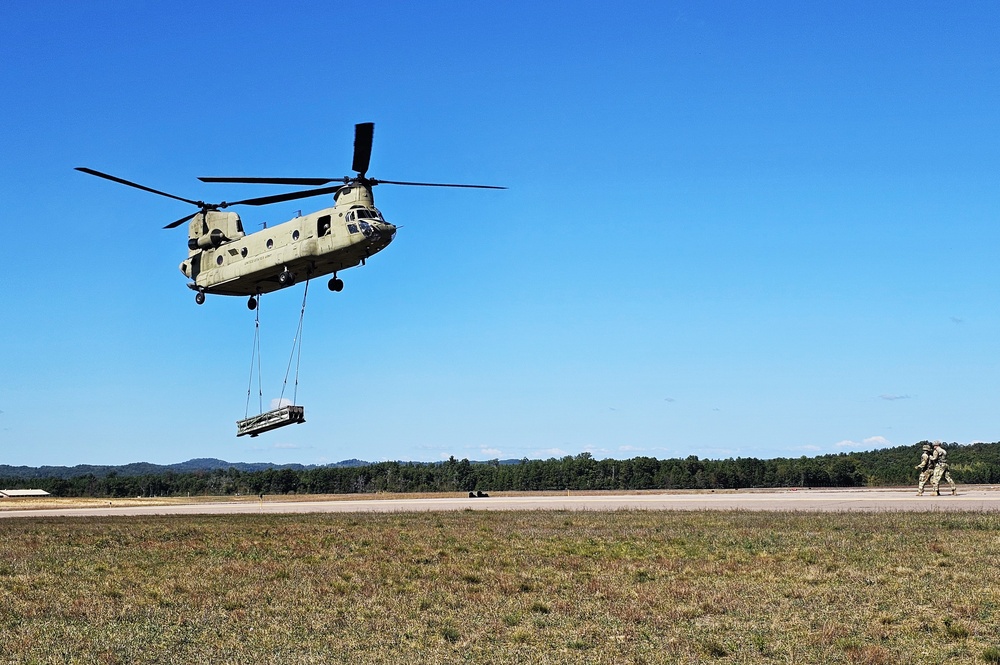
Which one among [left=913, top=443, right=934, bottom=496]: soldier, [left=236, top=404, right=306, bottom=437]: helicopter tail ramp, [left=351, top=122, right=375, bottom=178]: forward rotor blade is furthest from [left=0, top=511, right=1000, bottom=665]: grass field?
[left=913, top=443, right=934, bottom=496]: soldier

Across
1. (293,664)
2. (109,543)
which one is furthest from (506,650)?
(109,543)

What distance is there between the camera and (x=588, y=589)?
1948 cm

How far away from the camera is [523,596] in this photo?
1878 cm

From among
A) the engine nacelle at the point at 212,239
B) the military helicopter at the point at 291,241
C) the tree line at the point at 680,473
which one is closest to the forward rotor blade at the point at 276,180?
the military helicopter at the point at 291,241

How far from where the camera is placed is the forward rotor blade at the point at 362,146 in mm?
36312

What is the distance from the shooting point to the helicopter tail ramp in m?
41.5

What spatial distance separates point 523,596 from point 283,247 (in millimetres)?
23052

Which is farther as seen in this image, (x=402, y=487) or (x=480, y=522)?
(x=402, y=487)

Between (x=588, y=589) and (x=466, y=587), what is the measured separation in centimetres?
259

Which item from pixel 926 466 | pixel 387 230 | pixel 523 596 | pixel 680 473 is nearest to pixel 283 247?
pixel 387 230

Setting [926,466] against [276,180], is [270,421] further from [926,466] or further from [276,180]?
[926,466]

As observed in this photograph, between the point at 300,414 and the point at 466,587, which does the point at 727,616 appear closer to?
the point at 466,587

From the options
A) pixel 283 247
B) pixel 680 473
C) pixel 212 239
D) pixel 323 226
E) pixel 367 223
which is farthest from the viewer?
pixel 680 473

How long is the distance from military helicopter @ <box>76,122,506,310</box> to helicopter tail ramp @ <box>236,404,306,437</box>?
4.81 m
